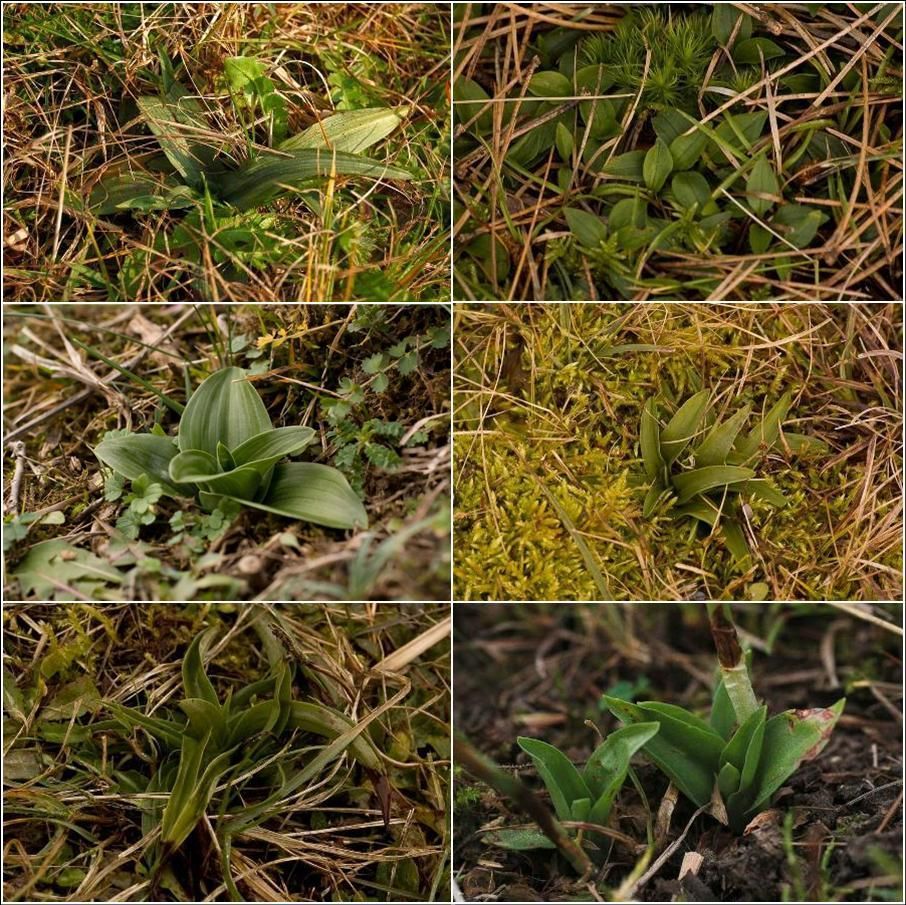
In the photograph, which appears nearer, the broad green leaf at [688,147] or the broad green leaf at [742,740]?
the broad green leaf at [742,740]

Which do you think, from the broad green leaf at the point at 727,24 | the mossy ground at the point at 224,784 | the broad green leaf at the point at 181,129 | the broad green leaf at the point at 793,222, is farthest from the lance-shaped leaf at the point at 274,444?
the broad green leaf at the point at 727,24

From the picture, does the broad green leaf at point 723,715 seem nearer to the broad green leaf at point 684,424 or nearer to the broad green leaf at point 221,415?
the broad green leaf at point 684,424

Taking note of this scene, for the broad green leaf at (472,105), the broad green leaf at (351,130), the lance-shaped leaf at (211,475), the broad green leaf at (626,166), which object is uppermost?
the broad green leaf at (472,105)

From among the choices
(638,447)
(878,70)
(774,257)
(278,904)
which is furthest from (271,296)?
(878,70)

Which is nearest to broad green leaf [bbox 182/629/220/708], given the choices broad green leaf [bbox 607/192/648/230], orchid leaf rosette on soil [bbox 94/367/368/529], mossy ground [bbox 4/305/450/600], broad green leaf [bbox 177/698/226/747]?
broad green leaf [bbox 177/698/226/747]

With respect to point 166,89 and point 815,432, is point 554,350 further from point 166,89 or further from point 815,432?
point 166,89

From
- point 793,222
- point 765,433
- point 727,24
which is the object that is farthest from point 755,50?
point 765,433

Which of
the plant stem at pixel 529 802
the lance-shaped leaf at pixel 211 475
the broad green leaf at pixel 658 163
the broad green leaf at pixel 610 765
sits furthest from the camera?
the broad green leaf at pixel 658 163

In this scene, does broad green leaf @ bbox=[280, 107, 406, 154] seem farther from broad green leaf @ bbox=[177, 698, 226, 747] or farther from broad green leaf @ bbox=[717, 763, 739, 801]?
broad green leaf @ bbox=[717, 763, 739, 801]
